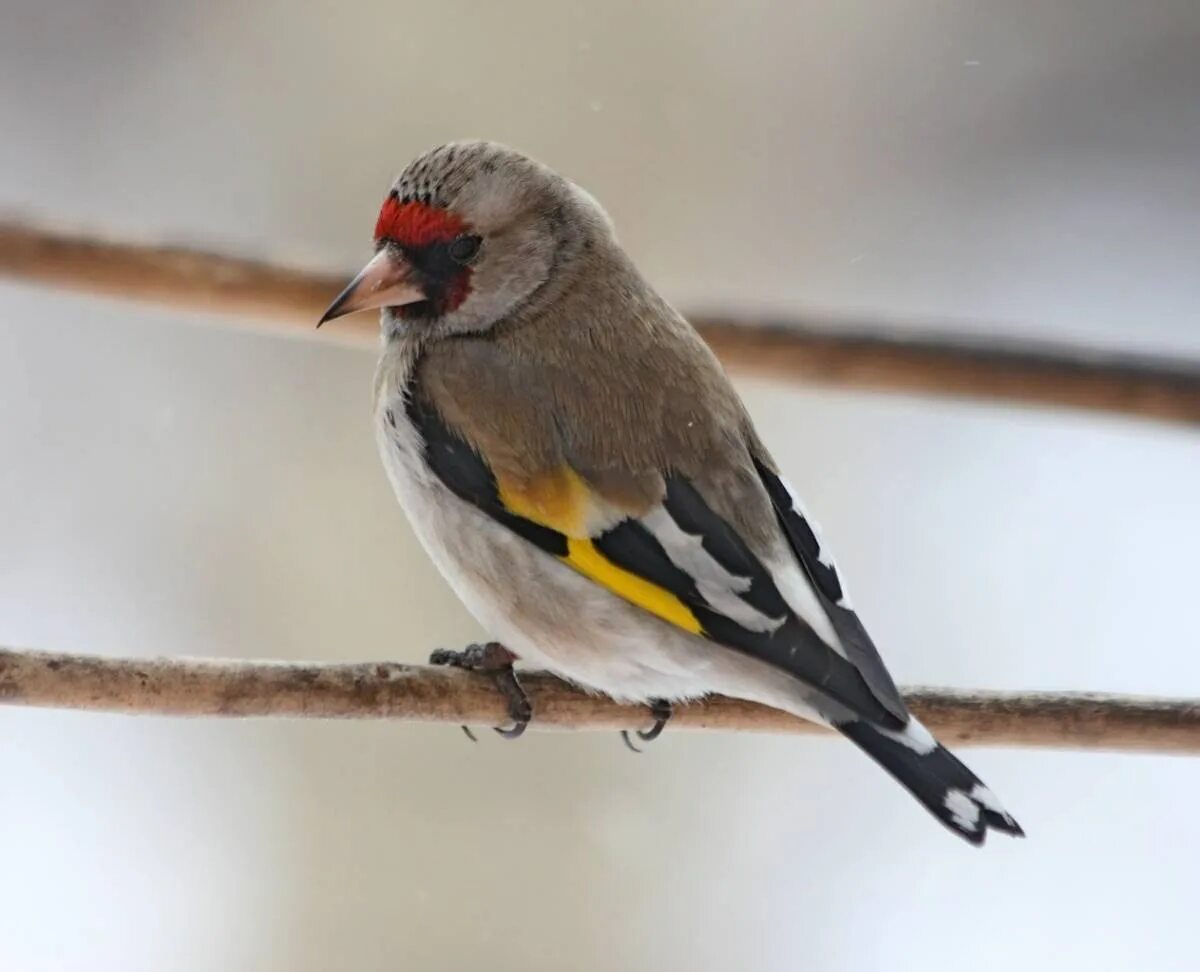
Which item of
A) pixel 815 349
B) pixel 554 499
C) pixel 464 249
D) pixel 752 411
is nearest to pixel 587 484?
pixel 554 499

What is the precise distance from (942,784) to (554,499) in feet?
1.63

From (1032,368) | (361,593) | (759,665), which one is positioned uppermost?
(1032,368)

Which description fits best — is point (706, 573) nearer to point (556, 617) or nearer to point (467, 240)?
point (556, 617)

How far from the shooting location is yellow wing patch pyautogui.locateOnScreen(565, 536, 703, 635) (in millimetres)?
1509

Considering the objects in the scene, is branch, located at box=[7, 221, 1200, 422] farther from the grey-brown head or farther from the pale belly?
the pale belly

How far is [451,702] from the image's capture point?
1.58m

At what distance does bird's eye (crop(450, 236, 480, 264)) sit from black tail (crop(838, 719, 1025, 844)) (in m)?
0.75

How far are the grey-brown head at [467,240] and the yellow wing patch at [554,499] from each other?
260 millimetres

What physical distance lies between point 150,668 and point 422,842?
3.72 ft

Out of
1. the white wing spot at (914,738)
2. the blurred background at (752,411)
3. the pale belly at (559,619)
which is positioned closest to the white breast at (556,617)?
the pale belly at (559,619)

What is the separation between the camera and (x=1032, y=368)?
2084 mm

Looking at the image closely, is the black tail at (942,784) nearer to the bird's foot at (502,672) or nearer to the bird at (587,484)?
the bird at (587,484)

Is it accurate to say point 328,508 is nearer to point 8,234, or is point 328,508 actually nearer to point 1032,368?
point 8,234

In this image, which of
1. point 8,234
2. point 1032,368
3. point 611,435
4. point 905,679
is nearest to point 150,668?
point 611,435
